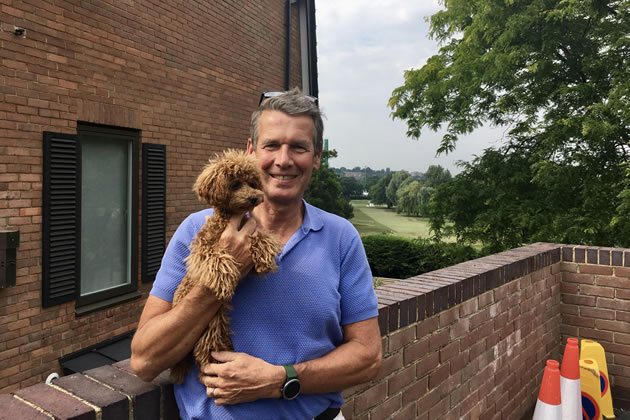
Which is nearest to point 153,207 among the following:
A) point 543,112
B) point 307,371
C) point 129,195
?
point 129,195

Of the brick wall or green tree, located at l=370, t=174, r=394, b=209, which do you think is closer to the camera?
the brick wall

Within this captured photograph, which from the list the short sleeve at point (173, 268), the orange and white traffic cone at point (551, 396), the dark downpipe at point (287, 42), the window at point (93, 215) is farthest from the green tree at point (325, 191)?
the short sleeve at point (173, 268)

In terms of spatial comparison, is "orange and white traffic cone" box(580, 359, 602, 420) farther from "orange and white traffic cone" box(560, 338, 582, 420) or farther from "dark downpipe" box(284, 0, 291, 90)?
"dark downpipe" box(284, 0, 291, 90)

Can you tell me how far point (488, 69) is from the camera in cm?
1018

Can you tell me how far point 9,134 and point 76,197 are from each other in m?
0.99

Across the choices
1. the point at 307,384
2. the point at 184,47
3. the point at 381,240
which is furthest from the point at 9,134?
the point at 381,240

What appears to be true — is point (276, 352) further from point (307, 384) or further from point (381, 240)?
point (381, 240)

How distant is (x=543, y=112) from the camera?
10.7 metres

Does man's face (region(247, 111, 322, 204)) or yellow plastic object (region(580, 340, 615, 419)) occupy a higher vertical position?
man's face (region(247, 111, 322, 204))

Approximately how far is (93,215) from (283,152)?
5263mm

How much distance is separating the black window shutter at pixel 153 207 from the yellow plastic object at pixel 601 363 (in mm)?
5331

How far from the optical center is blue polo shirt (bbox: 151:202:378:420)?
1394 mm

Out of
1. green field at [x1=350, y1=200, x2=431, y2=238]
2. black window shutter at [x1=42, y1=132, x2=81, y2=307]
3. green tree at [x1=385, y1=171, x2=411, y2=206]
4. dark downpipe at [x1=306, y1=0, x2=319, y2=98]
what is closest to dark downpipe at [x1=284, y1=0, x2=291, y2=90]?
dark downpipe at [x1=306, y1=0, x2=319, y2=98]

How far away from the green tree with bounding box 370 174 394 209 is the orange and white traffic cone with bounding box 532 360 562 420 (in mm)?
28449
